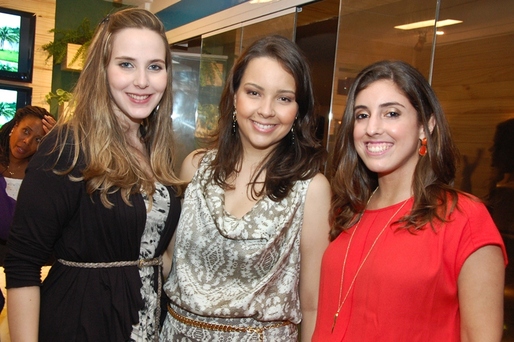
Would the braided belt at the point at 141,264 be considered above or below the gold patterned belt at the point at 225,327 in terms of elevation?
above

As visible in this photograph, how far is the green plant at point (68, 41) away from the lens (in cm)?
743

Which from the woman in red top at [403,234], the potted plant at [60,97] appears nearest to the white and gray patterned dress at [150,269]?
the woman in red top at [403,234]

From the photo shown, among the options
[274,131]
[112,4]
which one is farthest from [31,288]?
[112,4]

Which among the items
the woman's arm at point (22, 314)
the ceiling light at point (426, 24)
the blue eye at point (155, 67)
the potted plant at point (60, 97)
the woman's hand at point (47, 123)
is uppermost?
the ceiling light at point (426, 24)

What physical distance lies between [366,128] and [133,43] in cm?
91

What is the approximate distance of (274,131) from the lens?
6.75ft

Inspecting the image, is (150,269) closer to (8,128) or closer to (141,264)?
(141,264)

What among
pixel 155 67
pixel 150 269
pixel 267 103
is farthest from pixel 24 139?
pixel 267 103

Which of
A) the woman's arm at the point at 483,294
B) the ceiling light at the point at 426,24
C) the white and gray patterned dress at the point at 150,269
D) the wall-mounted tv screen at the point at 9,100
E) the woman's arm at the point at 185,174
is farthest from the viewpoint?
the wall-mounted tv screen at the point at 9,100

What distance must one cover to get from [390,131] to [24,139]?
324 cm

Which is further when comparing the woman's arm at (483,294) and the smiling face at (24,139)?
the smiling face at (24,139)

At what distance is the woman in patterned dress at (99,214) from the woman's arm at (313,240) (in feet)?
1.72

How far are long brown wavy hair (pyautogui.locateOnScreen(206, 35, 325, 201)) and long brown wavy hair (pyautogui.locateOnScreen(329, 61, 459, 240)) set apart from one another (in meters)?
0.18

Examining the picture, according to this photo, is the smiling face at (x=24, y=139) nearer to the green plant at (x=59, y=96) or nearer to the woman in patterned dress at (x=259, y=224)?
the woman in patterned dress at (x=259, y=224)
